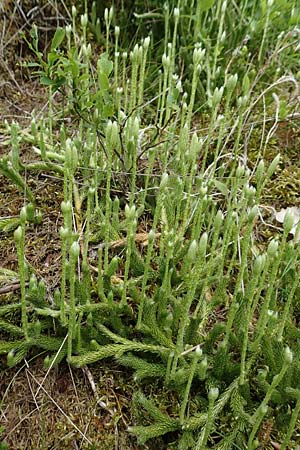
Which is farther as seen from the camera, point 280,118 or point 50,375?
point 280,118

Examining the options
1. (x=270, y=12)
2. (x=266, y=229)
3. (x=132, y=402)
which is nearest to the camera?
(x=132, y=402)

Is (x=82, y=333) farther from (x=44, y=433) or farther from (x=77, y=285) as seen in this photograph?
(x=44, y=433)

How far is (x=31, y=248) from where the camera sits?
224 centimetres

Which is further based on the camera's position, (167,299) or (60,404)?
(167,299)

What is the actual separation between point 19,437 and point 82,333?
0.38 metres

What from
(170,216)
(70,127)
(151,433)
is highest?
(70,127)

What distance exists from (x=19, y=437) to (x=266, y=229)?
1379mm

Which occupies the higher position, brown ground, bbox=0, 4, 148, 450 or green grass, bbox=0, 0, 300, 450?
green grass, bbox=0, 0, 300, 450

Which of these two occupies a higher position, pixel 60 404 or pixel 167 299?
pixel 167 299

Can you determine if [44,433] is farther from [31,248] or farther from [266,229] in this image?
[266,229]

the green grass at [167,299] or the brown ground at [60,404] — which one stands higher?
the green grass at [167,299]

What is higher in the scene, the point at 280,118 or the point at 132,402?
the point at 280,118

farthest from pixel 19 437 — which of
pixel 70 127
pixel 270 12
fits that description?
pixel 270 12

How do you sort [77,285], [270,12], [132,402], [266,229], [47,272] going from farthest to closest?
[270,12] → [266,229] → [47,272] → [77,285] → [132,402]
